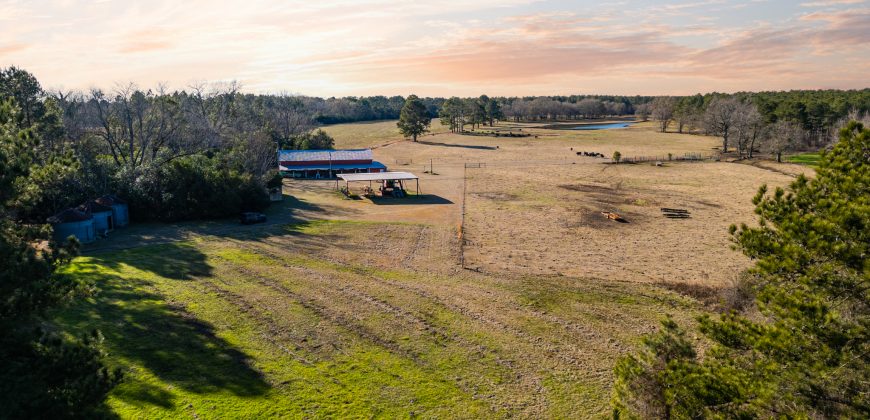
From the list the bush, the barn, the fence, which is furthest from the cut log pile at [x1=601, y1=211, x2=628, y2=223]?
the fence

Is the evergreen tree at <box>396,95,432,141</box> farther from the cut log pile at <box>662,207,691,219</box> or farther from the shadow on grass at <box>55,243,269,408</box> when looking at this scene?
the shadow on grass at <box>55,243,269,408</box>

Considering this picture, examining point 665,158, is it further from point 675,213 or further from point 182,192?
point 182,192

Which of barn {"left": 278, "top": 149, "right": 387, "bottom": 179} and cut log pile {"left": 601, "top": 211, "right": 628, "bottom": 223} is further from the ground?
barn {"left": 278, "top": 149, "right": 387, "bottom": 179}

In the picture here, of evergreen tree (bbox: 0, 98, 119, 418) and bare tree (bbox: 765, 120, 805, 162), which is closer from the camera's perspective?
evergreen tree (bbox: 0, 98, 119, 418)

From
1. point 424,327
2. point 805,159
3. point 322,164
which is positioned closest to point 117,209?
point 424,327

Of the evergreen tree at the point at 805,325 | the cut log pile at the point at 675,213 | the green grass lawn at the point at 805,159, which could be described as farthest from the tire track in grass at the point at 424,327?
the green grass lawn at the point at 805,159

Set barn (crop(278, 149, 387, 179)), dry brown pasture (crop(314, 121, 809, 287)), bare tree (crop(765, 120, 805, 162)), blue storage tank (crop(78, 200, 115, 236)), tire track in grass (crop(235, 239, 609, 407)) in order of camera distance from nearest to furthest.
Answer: tire track in grass (crop(235, 239, 609, 407)) < dry brown pasture (crop(314, 121, 809, 287)) < blue storage tank (crop(78, 200, 115, 236)) < barn (crop(278, 149, 387, 179)) < bare tree (crop(765, 120, 805, 162))
